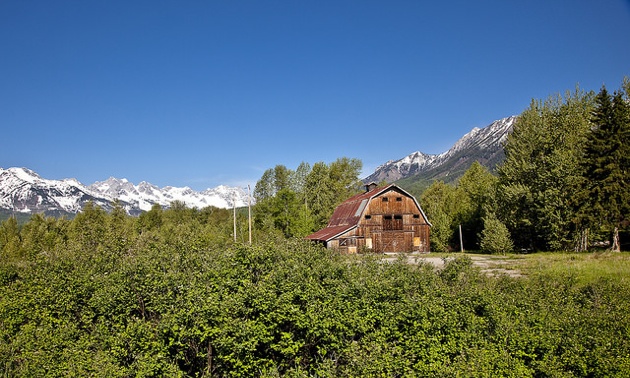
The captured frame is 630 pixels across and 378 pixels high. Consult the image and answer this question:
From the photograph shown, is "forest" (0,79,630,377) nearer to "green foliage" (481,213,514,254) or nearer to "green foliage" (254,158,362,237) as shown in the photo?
"green foliage" (481,213,514,254)

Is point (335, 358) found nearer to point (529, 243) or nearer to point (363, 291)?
point (363, 291)

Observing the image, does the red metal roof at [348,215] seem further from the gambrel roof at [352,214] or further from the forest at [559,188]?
the forest at [559,188]

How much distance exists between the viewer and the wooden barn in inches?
1640

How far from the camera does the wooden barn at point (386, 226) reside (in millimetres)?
41656

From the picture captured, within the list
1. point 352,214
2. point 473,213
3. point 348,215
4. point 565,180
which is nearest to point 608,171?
point 565,180

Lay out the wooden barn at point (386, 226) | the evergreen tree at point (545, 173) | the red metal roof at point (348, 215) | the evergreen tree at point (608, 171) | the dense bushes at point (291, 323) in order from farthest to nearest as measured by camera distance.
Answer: the red metal roof at point (348, 215)
the wooden barn at point (386, 226)
the evergreen tree at point (545, 173)
the evergreen tree at point (608, 171)
the dense bushes at point (291, 323)

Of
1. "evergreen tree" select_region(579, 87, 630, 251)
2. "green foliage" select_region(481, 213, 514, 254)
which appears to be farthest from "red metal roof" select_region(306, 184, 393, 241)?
"evergreen tree" select_region(579, 87, 630, 251)

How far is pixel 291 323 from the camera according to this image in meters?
10.8

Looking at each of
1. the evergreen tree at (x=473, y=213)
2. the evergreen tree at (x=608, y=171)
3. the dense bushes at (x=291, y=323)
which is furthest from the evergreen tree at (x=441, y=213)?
the dense bushes at (x=291, y=323)

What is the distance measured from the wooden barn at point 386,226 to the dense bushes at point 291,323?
27.9 metres

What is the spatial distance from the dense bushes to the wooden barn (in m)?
27.9

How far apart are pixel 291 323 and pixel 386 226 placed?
32762 mm

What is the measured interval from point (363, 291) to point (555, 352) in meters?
5.27

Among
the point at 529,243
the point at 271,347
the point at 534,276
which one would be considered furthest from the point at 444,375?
the point at 529,243
